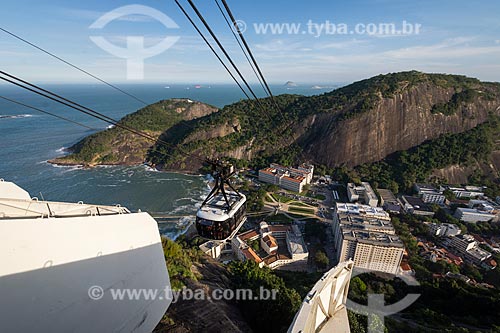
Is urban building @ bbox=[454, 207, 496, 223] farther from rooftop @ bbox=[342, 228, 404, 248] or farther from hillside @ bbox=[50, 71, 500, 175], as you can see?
hillside @ bbox=[50, 71, 500, 175]

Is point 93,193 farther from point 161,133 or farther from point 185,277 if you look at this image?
point 185,277

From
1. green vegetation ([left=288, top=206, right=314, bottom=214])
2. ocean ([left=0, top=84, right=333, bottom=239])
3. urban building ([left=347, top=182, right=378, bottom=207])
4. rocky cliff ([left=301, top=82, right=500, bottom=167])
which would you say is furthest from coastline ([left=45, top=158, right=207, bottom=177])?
urban building ([left=347, top=182, right=378, bottom=207])

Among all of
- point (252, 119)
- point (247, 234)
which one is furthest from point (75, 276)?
point (252, 119)

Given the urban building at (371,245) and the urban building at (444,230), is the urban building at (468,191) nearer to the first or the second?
the urban building at (444,230)

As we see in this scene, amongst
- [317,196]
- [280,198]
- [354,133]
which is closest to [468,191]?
[354,133]

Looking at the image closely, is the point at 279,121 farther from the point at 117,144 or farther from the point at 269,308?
the point at 269,308
